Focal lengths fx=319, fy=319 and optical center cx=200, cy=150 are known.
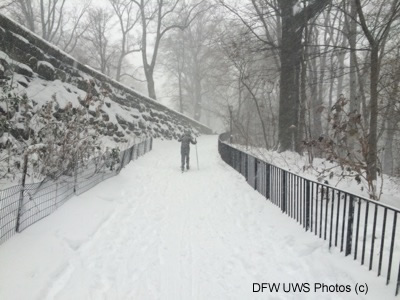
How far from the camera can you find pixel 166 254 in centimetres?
468

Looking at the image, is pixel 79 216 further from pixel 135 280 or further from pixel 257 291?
pixel 257 291

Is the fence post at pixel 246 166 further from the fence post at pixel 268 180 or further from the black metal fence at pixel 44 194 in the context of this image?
the black metal fence at pixel 44 194

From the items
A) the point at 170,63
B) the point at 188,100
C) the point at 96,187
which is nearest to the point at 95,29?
the point at 170,63

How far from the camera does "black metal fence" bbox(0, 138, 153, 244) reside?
460 cm

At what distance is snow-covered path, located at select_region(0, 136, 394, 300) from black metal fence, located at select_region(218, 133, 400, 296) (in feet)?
0.72

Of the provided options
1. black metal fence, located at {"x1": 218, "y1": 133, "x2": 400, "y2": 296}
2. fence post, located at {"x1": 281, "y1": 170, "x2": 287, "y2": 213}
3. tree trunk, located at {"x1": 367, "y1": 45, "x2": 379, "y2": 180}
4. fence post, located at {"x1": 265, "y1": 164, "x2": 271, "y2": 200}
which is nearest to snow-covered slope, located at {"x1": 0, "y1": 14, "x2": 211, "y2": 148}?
fence post, located at {"x1": 265, "y1": 164, "x2": 271, "y2": 200}

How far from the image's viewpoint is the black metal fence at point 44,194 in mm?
4598

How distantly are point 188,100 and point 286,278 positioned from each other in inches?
1773

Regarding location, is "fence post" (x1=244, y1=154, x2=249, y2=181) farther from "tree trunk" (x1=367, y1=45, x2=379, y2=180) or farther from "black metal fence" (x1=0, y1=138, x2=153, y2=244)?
"black metal fence" (x1=0, y1=138, x2=153, y2=244)

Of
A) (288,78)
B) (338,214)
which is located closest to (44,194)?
(338,214)

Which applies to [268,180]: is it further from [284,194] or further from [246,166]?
[246,166]

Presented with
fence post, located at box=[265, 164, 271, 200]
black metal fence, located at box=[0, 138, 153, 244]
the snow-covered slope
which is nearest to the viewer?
black metal fence, located at box=[0, 138, 153, 244]

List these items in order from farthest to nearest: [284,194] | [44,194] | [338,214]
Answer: [284,194] < [44,194] < [338,214]

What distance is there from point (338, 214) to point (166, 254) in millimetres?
2511
